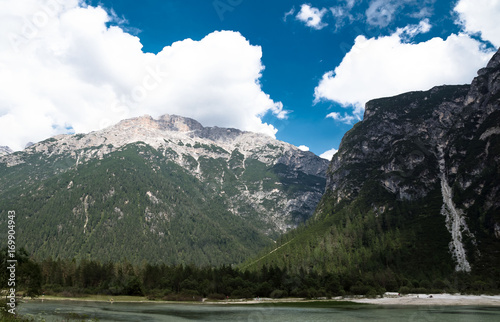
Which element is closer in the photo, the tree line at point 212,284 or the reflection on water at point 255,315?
the reflection on water at point 255,315

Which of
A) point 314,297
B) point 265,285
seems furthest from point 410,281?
point 265,285

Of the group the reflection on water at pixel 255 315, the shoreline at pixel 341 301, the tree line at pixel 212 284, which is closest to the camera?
the reflection on water at pixel 255 315

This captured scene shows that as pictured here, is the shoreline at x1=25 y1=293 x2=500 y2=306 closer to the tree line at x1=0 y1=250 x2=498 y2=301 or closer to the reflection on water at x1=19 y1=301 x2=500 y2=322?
the tree line at x1=0 y1=250 x2=498 y2=301

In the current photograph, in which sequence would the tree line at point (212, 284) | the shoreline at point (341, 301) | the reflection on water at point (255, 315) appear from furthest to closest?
the tree line at point (212, 284), the shoreline at point (341, 301), the reflection on water at point (255, 315)

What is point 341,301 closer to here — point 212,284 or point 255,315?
point 212,284

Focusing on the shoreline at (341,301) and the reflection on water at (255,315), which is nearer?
the reflection on water at (255,315)

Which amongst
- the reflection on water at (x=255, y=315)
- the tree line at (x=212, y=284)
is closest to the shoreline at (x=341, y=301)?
the tree line at (x=212, y=284)

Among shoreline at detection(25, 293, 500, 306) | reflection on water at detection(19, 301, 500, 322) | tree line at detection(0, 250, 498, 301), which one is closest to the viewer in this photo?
reflection on water at detection(19, 301, 500, 322)

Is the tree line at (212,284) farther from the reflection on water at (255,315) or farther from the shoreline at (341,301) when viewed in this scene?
the reflection on water at (255,315)

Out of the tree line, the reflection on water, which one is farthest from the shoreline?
the reflection on water

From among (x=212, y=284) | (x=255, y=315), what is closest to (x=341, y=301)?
(x=212, y=284)

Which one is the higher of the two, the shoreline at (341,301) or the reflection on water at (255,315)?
the reflection on water at (255,315)

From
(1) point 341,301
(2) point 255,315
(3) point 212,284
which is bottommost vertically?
(1) point 341,301

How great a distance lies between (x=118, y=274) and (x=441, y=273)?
7465 inches
